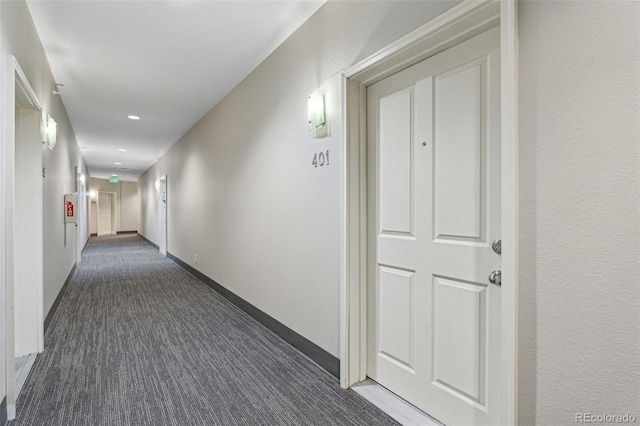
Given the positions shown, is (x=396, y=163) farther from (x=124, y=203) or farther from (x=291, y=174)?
(x=124, y=203)

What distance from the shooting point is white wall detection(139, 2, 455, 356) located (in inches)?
84.8

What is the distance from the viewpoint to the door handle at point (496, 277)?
4.81ft

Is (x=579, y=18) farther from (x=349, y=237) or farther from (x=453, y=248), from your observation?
(x=349, y=237)

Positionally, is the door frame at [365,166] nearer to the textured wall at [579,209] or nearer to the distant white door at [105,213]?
the textured wall at [579,209]

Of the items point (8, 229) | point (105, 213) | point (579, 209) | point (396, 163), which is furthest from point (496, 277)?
point (105, 213)

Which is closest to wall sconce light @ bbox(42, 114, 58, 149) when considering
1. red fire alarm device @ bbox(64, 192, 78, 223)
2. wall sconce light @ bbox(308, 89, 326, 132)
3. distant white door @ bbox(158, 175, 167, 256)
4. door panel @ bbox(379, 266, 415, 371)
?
red fire alarm device @ bbox(64, 192, 78, 223)

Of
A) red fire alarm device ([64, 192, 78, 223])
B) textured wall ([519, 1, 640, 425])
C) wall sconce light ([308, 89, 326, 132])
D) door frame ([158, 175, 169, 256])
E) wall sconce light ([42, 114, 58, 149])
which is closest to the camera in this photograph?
textured wall ([519, 1, 640, 425])

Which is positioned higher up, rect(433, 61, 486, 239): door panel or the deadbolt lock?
rect(433, 61, 486, 239): door panel

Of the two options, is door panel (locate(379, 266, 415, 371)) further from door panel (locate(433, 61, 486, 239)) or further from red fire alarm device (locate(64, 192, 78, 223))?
red fire alarm device (locate(64, 192, 78, 223))

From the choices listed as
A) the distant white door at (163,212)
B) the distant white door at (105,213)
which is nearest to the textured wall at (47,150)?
the distant white door at (163,212)

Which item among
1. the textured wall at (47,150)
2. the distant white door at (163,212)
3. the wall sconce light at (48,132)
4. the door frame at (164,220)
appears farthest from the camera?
the distant white door at (163,212)

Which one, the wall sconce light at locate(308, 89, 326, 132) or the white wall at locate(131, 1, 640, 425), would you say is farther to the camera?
the wall sconce light at locate(308, 89, 326, 132)

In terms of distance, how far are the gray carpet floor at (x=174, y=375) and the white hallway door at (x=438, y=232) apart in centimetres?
38

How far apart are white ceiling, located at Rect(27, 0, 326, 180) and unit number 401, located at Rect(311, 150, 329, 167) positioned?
41.8 inches
